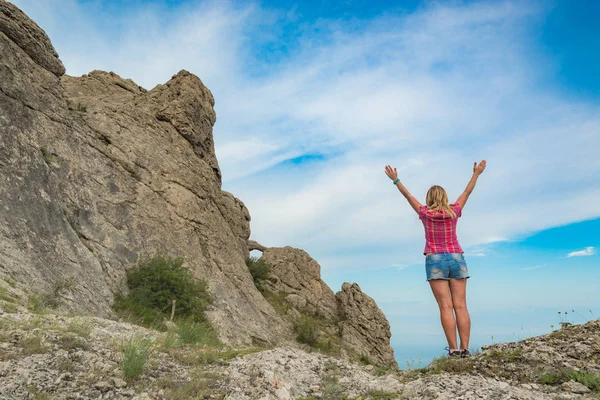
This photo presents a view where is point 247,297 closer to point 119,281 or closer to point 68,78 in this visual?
point 119,281

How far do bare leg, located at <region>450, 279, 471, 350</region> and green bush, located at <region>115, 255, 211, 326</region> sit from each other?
13963mm

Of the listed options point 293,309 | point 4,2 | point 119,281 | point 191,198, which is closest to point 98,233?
point 119,281

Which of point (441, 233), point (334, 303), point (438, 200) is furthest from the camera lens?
point (334, 303)

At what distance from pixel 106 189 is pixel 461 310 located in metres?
20.6

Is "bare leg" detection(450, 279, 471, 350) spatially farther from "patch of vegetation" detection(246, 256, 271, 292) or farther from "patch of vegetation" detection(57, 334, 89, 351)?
"patch of vegetation" detection(246, 256, 271, 292)

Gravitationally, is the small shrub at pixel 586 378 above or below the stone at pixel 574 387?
above

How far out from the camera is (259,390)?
6195 mm

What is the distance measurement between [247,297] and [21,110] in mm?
17333

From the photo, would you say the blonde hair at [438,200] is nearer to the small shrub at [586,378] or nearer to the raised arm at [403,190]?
the raised arm at [403,190]

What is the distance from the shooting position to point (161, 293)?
20.8 m

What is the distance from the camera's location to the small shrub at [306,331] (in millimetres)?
32281

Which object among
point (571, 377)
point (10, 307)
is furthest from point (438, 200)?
point (10, 307)

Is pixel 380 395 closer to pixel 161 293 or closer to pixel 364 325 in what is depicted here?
pixel 161 293

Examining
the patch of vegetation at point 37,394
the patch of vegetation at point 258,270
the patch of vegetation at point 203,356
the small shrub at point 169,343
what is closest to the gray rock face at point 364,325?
the patch of vegetation at point 258,270
